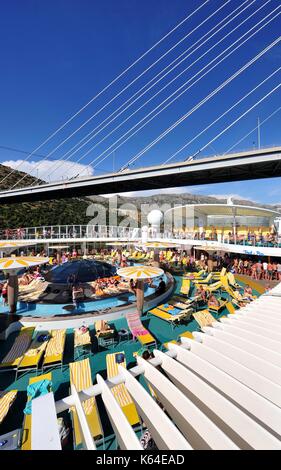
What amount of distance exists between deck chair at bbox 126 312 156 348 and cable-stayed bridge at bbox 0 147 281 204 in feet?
46.2

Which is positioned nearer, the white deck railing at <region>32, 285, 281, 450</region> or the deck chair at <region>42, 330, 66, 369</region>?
the white deck railing at <region>32, 285, 281, 450</region>

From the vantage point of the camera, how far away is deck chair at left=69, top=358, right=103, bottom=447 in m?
3.46

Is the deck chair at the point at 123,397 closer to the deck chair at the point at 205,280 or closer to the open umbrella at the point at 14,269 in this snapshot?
the open umbrella at the point at 14,269

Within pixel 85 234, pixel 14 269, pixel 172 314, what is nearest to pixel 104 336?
pixel 172 314

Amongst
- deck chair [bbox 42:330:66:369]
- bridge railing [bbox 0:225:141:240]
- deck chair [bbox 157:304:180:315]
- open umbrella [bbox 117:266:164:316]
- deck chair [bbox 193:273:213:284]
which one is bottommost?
deck chair [bbox 42:330:66:369]

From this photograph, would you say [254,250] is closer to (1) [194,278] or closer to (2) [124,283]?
(1) [194,278]

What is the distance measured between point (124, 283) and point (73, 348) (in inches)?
212

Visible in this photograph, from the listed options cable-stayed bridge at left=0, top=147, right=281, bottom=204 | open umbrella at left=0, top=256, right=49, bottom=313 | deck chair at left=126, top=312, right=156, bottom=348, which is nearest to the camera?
deck chair at left=126, top=312, right=156, bottom=348

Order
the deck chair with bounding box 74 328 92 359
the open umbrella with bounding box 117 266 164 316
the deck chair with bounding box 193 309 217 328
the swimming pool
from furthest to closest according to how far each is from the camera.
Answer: the swimming pool
the open umbrella with bounding box 117 266 164 316
the deck chair with bounding box 193 309 217 328
the deck chair with bounding box 74 328 92 359

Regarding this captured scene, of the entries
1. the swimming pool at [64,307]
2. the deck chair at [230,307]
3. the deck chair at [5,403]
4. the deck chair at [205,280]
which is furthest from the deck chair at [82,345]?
the deck chair at [205,280]

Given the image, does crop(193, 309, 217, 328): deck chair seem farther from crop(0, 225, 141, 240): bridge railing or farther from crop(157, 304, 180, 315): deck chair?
crop(0, 225, 141, 240): bridge railing

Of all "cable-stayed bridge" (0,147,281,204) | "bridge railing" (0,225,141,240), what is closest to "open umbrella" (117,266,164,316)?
"cable-stayed bridge" (0,147,281,204)

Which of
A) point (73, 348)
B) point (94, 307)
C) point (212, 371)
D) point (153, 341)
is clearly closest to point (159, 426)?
point (212, 371)

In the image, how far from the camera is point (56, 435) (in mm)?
1442
